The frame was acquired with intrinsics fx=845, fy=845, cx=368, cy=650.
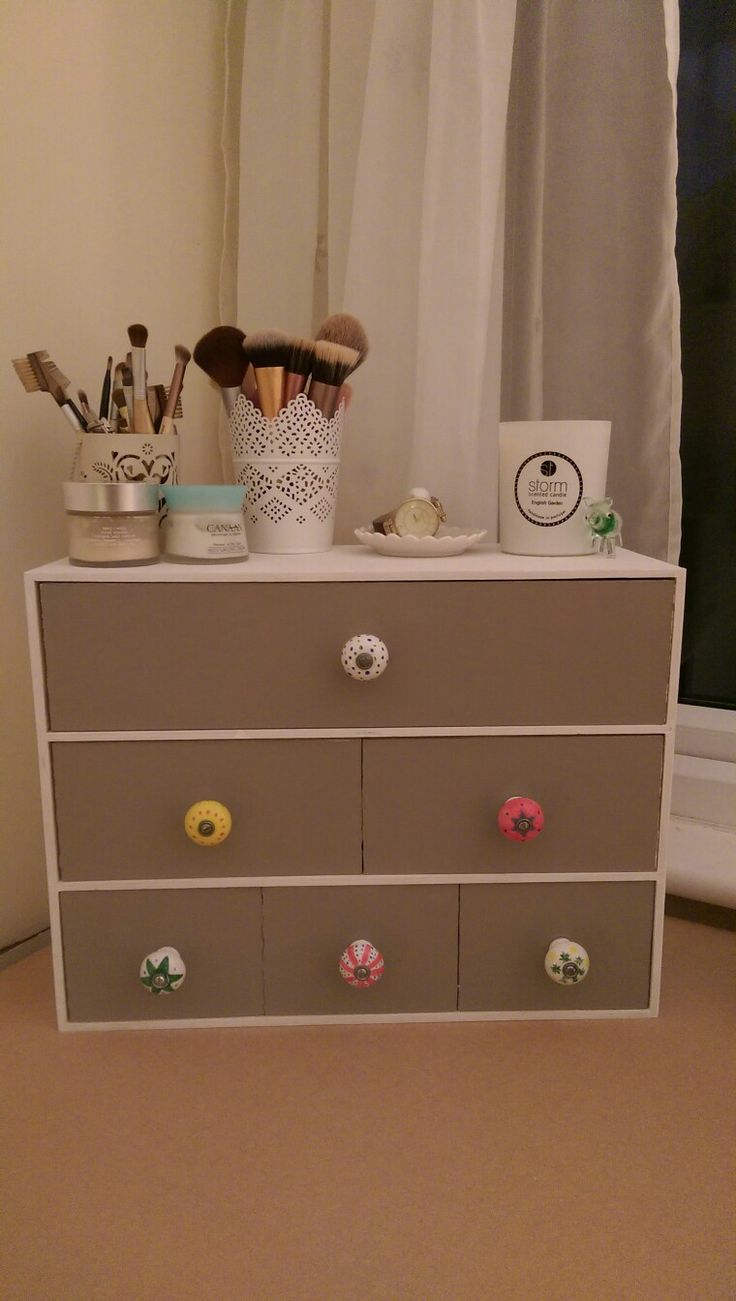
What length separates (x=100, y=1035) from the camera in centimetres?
78

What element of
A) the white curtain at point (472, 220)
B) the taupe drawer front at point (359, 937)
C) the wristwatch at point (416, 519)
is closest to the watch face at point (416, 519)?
the wristwatch at point (416, 519)

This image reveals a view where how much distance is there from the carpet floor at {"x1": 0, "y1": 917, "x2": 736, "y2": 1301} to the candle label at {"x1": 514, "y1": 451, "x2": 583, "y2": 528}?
1.56 ft

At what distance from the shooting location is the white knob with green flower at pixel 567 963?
0.75 metres

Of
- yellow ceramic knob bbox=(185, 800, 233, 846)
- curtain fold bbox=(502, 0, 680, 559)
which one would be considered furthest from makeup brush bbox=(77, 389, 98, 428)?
curtain fold bbox=(502, 0, 680, 559)

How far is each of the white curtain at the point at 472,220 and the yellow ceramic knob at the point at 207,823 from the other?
0.40 metres

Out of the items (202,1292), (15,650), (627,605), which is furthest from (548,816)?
(15,650)

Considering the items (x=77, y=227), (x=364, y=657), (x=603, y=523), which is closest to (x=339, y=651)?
(x=364, y=657)

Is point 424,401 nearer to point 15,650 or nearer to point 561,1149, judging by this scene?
point 15,650

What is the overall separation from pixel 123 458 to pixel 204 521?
0.36 feet

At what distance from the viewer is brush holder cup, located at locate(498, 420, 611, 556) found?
0.77 meters

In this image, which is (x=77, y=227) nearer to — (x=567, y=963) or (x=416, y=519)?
(x=416, y=519)

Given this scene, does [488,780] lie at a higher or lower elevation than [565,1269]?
higher

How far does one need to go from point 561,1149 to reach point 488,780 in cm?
29

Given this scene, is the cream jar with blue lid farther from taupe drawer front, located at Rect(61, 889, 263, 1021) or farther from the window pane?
the window pane
